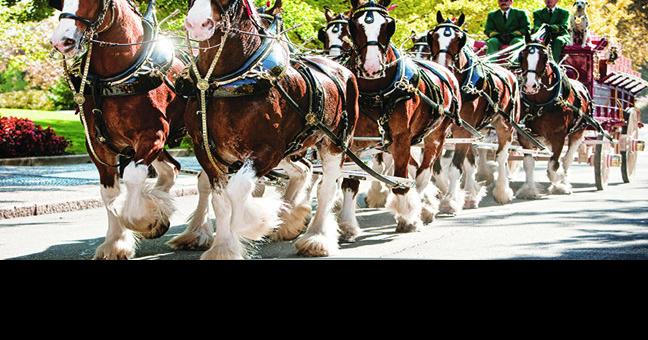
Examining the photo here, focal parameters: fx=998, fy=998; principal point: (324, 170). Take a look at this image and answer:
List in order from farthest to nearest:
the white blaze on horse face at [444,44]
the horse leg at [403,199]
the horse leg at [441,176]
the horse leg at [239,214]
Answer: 1. the horse leg at [441,176]
2. the white blaze on horse face at [444,44]
3. the horse leg at [403,199]
4. the horse leg at [239,214]

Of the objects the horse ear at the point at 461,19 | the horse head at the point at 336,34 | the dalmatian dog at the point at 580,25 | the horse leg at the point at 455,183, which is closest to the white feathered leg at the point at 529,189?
the horse leg at the point at 455,183

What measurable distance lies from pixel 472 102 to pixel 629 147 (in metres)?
3.87

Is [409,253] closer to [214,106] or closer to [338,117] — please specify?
[338,117]

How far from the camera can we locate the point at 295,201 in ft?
30.0

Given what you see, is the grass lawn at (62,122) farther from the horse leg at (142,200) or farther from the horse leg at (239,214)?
the horse leg at (239,214)

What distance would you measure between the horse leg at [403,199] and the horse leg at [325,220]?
1.05 m

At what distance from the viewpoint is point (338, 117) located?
28.1 feet

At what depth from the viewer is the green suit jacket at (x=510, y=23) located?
43.5 feet

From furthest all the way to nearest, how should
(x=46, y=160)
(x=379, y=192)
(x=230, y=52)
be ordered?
1. (x=46, y=160)
2. (x=379, y=192)
3. (x=230, y=52)

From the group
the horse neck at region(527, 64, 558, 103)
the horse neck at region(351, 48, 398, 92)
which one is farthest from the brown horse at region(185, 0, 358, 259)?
the horse neck at region(527, 64, 558, 103)

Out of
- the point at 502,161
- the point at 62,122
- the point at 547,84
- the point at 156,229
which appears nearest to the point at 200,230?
the point at 156,229

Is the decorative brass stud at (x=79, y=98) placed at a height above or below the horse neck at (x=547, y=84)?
below

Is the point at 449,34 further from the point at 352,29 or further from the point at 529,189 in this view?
the point at 529,189
